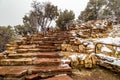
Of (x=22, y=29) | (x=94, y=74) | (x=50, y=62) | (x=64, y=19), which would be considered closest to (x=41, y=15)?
(x=64, y=19)

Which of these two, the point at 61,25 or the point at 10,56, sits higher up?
the point at 61,25

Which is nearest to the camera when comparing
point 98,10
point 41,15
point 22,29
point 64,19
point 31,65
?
point 31,65

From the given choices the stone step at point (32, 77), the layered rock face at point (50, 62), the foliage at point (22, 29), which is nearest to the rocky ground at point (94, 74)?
the layered rock face at point (50, 62)

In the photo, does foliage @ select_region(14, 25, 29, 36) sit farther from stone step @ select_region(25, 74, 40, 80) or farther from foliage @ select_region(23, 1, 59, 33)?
stone step @ select_region(25, 74, 40, 80)

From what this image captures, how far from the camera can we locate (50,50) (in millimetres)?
4863

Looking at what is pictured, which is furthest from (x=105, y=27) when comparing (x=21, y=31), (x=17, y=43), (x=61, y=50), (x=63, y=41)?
(x=21, y=31)

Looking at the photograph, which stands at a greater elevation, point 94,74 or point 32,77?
point 32,77

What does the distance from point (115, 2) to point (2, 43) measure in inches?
497

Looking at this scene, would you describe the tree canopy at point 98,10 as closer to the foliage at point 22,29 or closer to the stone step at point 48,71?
the foliage at point 22,29

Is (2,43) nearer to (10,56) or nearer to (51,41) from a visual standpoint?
(51,41)

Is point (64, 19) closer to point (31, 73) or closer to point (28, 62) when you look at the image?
point (28, 62)

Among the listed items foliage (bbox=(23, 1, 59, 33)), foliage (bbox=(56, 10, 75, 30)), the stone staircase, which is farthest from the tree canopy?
the stone staircase

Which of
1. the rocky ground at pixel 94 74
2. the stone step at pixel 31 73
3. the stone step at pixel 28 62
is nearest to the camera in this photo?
the stone step at pixel 31 73

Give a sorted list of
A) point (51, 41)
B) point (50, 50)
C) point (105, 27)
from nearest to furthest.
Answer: point (50, 50), point (51, 41), point (105, 27)
